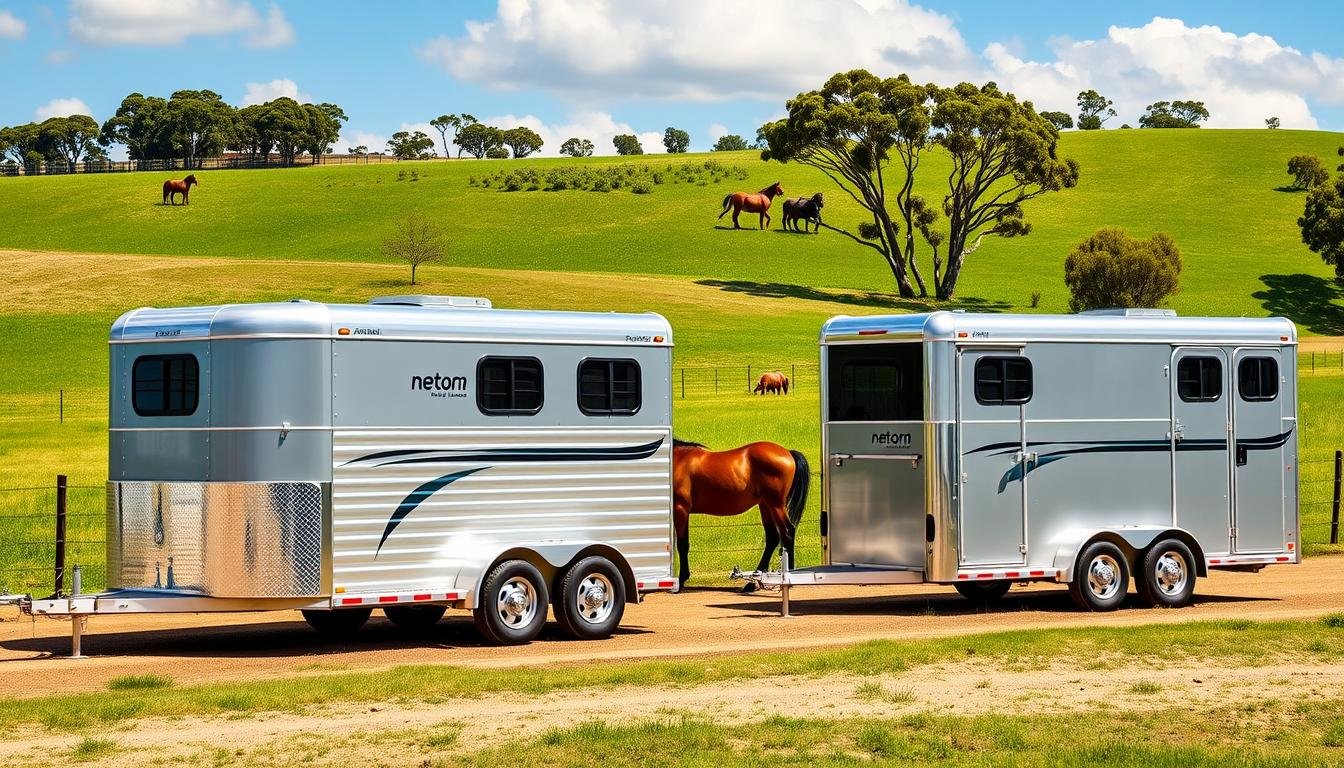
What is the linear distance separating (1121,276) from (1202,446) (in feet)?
199

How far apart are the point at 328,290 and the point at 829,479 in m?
53.9

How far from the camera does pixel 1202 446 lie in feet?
63.1

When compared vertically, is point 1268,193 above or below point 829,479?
above

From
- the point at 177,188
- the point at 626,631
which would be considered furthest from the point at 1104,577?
the point at 177,188

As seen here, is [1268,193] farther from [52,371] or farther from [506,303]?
[52,371]

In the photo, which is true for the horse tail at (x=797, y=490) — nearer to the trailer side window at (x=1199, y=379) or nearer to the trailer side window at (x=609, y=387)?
the trailer side window at (x=609, y=387)

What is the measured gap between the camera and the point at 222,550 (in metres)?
14.7

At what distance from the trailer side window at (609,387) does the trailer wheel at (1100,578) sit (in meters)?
5.37

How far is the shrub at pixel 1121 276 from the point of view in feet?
255

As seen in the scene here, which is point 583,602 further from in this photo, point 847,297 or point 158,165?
point 158,165

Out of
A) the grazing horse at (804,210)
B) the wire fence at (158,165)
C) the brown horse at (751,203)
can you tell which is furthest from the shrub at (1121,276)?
the wire fence at (158,165)

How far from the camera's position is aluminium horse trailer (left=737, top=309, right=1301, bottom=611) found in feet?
58.0

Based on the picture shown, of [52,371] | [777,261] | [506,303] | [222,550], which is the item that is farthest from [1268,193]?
[222,550]

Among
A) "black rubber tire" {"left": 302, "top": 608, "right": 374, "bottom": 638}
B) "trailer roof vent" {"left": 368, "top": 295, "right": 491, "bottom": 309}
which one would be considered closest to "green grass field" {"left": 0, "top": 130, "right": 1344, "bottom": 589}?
"black rubber tire" {"left": 302, "top": 608, "right": 374, "bottom": 638}
